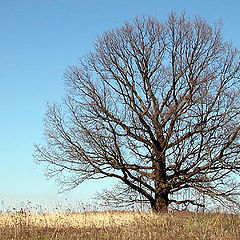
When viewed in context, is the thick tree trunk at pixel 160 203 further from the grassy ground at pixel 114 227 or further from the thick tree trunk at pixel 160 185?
the grassy ground at pixel 114 227

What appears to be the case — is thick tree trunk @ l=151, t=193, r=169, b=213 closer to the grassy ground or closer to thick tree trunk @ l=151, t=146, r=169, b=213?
thick tree trunk @ l=151, t=146, r=169, b=213

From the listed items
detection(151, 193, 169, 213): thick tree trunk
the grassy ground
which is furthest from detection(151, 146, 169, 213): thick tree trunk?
the grassy ground

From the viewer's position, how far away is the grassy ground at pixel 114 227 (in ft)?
36.3

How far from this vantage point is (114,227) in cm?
1309

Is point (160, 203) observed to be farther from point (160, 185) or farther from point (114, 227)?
point (114, 227)

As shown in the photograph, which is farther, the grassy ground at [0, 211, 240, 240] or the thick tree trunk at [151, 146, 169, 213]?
the thick tree trunk at [151, 146, 169, 213]

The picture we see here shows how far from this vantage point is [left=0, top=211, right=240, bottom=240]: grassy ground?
11.1m

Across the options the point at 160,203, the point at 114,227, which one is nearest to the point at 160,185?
the point at 160,203

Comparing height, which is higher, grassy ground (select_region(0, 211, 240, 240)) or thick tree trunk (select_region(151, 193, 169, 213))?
thick tree trunk (select_region(151, 193, 169, 213))

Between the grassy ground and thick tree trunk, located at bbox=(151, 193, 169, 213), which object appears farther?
thick tree trunk, located at bbox=(151, 193, 169, 213)

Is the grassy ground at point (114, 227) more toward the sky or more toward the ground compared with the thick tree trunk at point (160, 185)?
more toward the ground

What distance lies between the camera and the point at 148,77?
18625mm

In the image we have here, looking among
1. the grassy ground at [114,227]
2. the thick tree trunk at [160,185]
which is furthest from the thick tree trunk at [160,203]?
the grassy ground at [114,227]

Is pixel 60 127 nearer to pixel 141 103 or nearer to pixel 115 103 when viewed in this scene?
pixel 115 103
